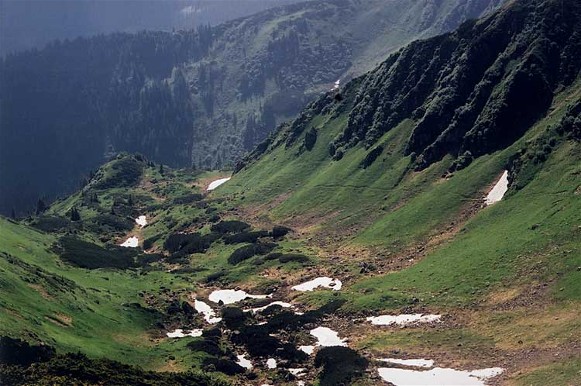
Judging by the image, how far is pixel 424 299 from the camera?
290 feet

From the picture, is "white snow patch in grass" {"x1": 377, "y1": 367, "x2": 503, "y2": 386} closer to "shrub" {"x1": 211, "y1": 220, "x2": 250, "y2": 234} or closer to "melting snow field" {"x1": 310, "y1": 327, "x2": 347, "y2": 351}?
"melting snow field" {"x1": 310, "y1": 327, "x2": 347, "y2": 351}

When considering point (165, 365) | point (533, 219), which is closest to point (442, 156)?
point (533, 219)

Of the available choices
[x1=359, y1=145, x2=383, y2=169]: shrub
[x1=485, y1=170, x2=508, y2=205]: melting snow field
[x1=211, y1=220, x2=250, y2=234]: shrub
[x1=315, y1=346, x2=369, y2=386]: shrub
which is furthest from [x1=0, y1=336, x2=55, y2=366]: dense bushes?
[x1=359, y1=145, x2=383, y2=169]: shrub

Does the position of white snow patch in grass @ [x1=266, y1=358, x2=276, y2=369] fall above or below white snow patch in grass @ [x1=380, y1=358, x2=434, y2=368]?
above

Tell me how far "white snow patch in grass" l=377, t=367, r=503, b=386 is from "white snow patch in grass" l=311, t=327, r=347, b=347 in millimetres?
12849

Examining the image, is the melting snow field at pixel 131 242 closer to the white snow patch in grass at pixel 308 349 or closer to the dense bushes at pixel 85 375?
the white snow patch in grass at pixel 308 349

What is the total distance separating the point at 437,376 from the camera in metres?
67.2

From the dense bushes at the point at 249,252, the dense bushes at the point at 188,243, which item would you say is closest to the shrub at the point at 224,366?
the dense bushes at the point at 249,252

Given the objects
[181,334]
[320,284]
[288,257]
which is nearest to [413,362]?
[181,334]

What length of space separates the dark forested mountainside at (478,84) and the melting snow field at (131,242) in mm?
63254

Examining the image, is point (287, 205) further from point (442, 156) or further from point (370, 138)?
point (442, 156)

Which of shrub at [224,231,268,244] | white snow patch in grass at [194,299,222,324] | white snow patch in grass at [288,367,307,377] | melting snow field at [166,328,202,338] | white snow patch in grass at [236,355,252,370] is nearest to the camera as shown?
white snow patch in grass at [288,367,307,377]

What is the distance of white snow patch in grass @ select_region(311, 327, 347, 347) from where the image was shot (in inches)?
3285

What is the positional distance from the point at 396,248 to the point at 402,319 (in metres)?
30.8
